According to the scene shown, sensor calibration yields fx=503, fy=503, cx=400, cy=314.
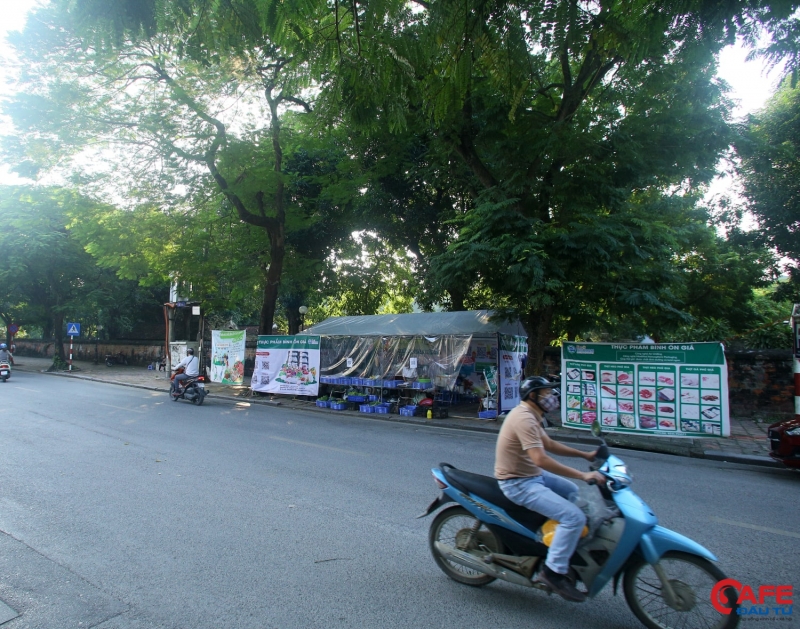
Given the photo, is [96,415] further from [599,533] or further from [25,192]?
[25,192]

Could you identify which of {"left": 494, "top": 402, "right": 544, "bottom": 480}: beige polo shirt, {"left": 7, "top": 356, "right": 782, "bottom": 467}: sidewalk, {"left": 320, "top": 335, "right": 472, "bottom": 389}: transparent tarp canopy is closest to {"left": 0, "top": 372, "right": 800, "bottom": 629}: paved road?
{"left": 7, "top": 356, "right": 782, "bottom": 467}: sidewalk

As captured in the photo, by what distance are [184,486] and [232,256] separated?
14060 mm


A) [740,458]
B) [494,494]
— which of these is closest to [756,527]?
[494,494]

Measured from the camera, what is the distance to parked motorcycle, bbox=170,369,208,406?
48.5ft

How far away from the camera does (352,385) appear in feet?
49.1

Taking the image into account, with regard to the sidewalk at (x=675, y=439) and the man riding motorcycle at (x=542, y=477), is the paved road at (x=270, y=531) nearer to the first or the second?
the man riding motorcycle at (x=542, y=477)

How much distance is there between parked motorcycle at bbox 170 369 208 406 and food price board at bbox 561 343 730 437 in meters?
10.1

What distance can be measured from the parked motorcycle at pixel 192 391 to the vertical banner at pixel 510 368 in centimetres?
866

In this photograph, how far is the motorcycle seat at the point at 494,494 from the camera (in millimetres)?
3354

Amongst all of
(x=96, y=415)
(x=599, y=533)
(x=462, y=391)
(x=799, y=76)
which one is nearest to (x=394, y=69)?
(x=799, y=76)

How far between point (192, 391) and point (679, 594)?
46.6 feet

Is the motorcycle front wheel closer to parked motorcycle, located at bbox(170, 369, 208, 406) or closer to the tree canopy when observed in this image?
the tree canopy

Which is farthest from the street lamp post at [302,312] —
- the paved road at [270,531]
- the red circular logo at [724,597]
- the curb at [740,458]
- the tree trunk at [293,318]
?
the red circular logo at [724,597]

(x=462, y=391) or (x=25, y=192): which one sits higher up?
(x=25, y=192)
